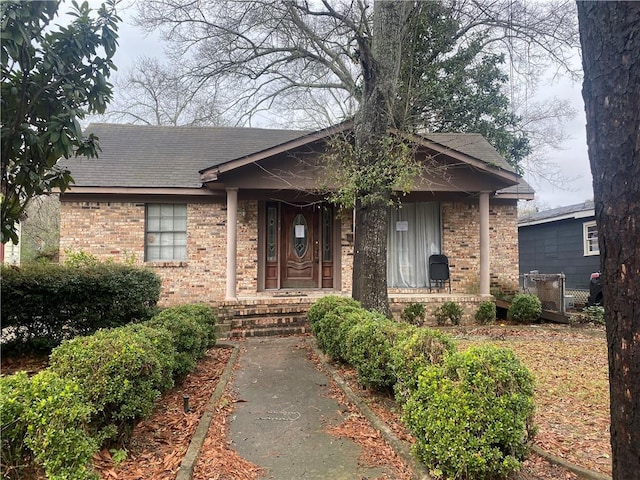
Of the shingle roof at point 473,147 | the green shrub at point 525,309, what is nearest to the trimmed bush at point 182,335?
the green shrub at point 525,309

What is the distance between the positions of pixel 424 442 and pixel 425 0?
7.73 m

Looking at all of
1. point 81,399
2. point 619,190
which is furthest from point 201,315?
point 619,190

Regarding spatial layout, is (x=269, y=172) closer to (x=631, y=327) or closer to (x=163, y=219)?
(x=163, y=219)

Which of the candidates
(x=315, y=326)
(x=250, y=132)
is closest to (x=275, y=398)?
(x=315, y=326)

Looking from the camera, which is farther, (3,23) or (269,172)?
(269,172)

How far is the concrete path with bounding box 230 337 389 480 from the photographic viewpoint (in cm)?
321

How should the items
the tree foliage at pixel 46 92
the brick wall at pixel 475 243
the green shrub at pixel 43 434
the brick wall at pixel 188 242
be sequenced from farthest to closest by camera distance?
the brick wall at pixel 475 243 → the brick wall at pixel 188 242 → the tree foliage at pixel 46 92 → the green shrub at pixel 43 434

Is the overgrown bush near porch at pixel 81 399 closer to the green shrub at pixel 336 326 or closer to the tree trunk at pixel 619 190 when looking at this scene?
the green shrub at pixel 336 326

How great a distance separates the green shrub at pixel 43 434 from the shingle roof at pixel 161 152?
860 centimetres

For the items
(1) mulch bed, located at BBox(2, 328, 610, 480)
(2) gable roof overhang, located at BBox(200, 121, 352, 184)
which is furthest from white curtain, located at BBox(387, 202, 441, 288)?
(1) mulch bed, located at BBox(2, 328, 610, 480)

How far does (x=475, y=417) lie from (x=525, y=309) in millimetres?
8411

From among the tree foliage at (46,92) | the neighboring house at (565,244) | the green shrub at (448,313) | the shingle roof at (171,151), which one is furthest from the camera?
the neighboring house at (565,244)

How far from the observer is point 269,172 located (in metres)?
9.56

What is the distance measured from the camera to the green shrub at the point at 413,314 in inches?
387
